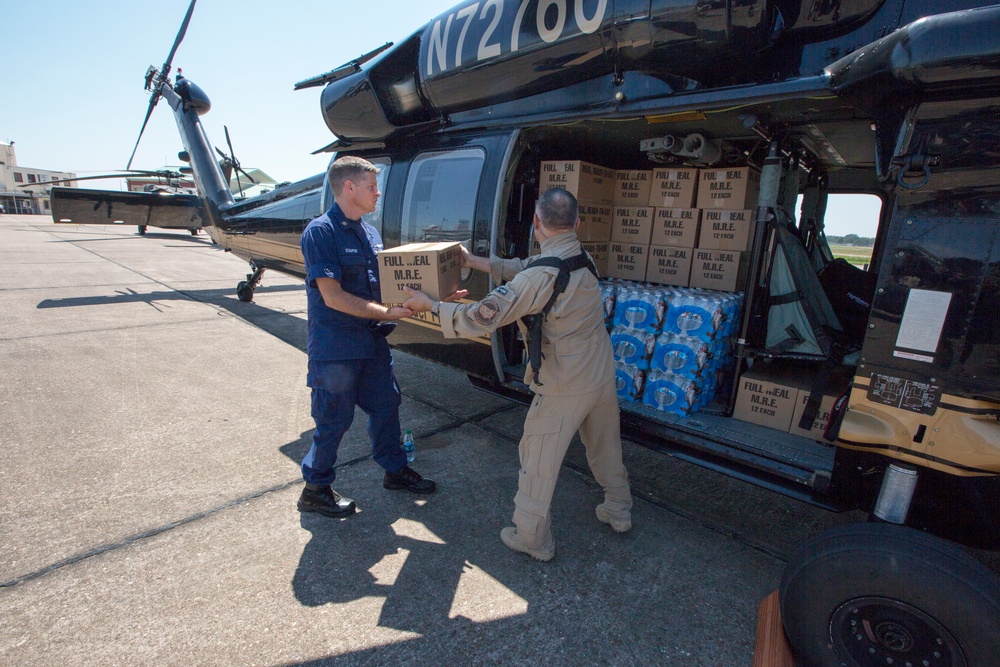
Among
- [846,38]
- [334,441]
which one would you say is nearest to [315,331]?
[334,441]

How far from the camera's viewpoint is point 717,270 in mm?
3557

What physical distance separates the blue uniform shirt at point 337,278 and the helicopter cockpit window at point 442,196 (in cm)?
88

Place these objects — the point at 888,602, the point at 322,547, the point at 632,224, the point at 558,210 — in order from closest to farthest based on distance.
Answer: the point at 888,602 → the point at 558,210 → the point at 322,547 → the point at 632,224

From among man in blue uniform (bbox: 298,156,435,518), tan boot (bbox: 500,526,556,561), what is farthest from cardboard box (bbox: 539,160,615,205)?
tan boot (bbox: 500,526,556,561)

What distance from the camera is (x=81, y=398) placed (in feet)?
14.5

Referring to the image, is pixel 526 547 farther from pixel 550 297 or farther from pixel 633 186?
pixel 633 186

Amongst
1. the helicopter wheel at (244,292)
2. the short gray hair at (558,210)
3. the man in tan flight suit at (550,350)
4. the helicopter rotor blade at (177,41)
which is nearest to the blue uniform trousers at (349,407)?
the man in tan flight suit at (550,350)

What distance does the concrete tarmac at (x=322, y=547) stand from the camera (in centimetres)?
211

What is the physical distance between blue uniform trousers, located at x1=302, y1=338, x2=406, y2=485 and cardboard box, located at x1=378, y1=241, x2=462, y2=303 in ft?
1.70

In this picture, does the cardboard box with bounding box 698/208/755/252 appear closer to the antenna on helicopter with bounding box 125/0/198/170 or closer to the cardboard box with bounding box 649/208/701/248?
the cardboard box with bounding box 649/208/701/248

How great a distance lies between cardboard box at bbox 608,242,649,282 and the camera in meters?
3.91

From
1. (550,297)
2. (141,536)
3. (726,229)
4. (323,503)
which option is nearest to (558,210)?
(550,297)

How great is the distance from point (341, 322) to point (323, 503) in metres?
1.06

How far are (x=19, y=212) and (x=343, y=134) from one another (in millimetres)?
94030
